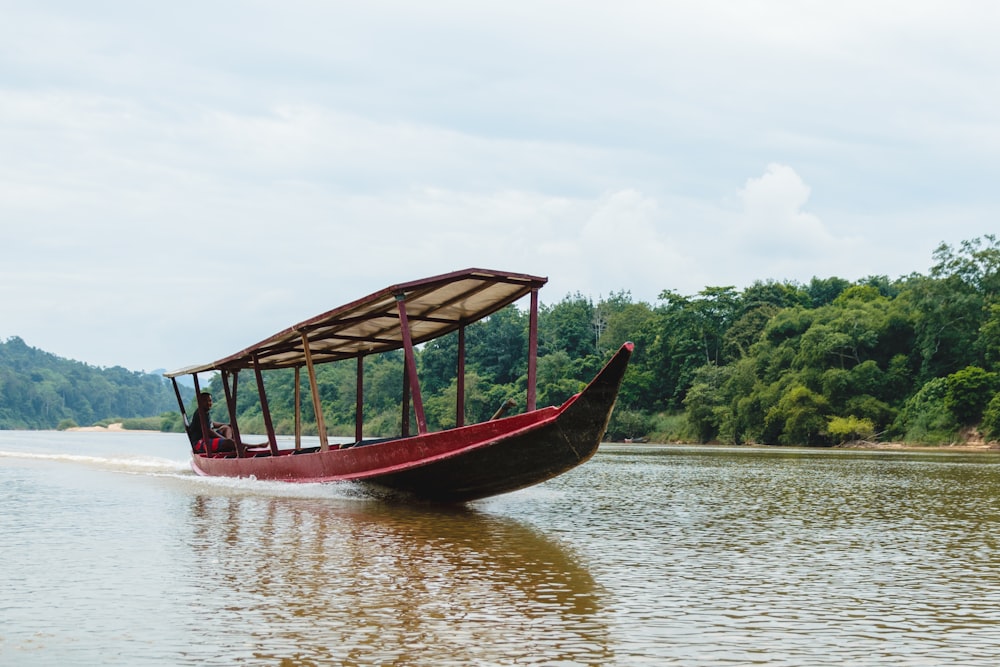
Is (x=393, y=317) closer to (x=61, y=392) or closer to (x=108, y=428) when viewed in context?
(x=108, y=428)

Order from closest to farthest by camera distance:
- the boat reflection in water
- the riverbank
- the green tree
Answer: the boat reflection in water, the green tree, the riverbank

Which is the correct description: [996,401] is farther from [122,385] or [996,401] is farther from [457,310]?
[122,385]

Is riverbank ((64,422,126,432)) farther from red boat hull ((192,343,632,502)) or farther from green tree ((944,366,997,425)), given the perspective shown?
red boat hull ((192,343,632,502))

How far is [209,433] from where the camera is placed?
23.2m

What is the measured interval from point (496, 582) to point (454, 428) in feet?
18.5

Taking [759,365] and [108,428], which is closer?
[759,365]

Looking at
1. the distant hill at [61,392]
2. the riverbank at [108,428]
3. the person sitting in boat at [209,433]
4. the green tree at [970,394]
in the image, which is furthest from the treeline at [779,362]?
the distant hill at [61,392]

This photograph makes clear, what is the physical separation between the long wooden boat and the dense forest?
3961cm

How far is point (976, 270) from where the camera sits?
57344mm

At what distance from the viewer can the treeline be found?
54.9 m

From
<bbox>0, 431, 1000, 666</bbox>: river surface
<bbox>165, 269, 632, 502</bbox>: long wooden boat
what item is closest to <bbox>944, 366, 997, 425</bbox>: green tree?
<bbox>0, 431, 1000, 666</bbox>: river surface

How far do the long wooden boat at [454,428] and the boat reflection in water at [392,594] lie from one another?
1.07 meters

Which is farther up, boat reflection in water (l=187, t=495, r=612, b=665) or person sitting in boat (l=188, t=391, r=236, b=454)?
person sitting in boat (l=188, t=391, r=236, b=454)

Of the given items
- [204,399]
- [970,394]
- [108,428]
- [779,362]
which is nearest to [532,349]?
[204,399]
